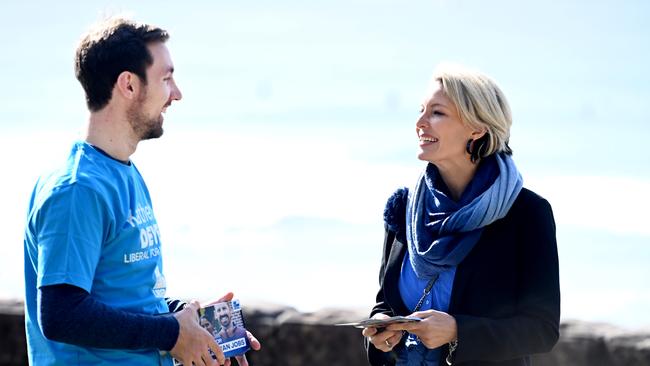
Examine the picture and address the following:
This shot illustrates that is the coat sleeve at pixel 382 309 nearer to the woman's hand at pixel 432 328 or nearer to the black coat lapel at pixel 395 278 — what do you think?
the black coat lapel at pixel 395 278

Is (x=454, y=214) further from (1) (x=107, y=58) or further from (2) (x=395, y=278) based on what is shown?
(1) (x=107, y=58)

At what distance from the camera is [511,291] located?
299 centimetres

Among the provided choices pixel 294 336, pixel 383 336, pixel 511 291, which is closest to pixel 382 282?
pixel 383 336

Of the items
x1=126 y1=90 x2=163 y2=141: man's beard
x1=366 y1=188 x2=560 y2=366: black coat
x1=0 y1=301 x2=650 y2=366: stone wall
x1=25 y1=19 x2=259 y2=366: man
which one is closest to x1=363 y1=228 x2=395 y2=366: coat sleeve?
x1=366 y1=188 x2=560 y2=366: black coat

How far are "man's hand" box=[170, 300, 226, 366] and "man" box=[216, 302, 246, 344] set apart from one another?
0.14 meters

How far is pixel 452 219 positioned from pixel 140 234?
89 centimetres

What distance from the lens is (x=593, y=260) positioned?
20.8 m

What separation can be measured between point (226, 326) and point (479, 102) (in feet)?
2.99

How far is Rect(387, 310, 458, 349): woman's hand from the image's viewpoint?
2.89 meters

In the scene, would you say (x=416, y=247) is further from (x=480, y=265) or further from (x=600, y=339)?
(x=600, y=339)

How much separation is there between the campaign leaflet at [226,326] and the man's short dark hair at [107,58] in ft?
1.91

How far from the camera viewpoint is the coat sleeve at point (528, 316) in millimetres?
2930

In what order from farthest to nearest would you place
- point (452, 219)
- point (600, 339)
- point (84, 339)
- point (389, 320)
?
1. point (600, 339)
2. point (452, 219)
3. point (389, 320)
4. point (84, 339)

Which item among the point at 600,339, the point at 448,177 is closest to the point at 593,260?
the point at 600,339
